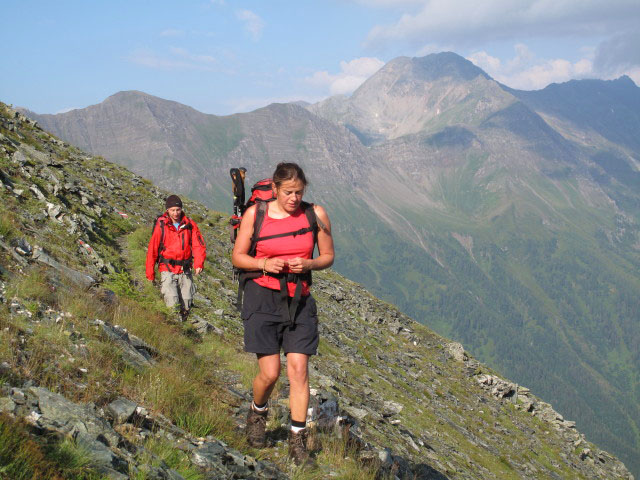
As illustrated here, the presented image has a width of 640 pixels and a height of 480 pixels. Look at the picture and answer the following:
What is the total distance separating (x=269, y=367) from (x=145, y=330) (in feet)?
12.3

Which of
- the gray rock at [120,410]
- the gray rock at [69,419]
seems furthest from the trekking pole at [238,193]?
the gray rock at [69,419]

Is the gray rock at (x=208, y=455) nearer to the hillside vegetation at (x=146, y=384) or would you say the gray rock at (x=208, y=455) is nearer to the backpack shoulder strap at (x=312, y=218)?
the hillside vegetation at (x=146, y=384)

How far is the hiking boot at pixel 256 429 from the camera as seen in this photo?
6.12m

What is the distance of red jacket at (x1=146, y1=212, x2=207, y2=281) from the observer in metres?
11.3

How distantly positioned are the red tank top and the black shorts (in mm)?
137

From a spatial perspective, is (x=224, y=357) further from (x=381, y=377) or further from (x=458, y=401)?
(x=458, y=401)

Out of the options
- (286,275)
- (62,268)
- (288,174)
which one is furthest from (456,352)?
(288,174)

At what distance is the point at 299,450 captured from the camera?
232 inches

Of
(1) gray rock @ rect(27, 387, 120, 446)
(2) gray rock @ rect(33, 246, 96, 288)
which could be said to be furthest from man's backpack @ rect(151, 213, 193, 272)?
(1) gray rock @ rect(27, 387, 120, 446)

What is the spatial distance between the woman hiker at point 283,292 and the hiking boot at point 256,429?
12 mm

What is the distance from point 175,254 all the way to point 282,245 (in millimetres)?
6177

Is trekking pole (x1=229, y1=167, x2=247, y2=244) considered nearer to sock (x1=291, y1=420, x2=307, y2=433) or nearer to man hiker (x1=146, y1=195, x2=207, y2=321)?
man hiker (x1=146, y1=195, x2=207, y2=321)

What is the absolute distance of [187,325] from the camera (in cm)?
1145

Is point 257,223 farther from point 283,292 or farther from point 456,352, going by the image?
point 456,352
